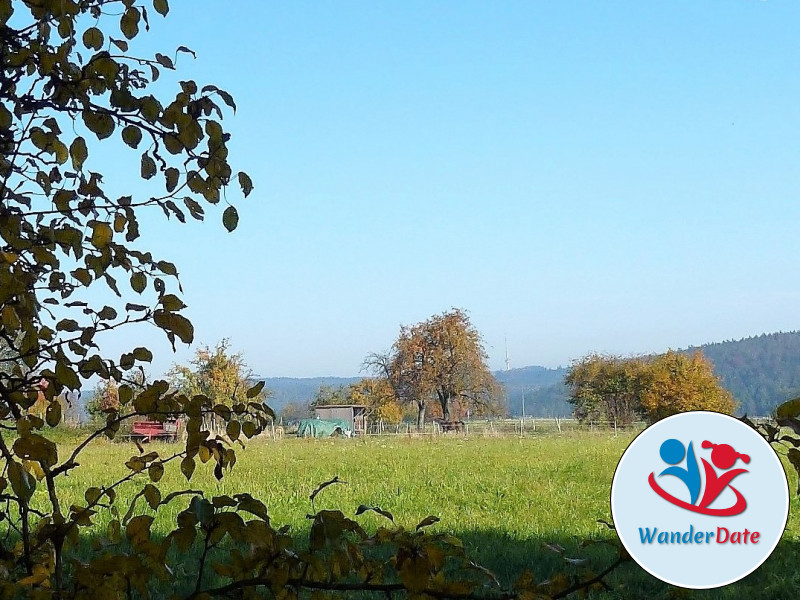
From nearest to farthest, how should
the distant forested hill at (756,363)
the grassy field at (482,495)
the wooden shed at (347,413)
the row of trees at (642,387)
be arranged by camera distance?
1. the grassy field at (482,495)
2. the row of trees at (642,387)
3. the wooden shed at (347,413)
4. the distant forested hill at (756,363)

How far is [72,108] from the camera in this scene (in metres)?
1.03

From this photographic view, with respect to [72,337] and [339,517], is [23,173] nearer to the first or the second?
[72,337]

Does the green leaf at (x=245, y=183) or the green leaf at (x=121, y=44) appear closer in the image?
the green leaf at (x=245, y=183)

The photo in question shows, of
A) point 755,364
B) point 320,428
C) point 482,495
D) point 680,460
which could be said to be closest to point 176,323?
point 680,460

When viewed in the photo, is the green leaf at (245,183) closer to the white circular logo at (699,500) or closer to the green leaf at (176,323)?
the green leaf at (176,323)

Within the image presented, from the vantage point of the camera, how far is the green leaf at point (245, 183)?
992 mm

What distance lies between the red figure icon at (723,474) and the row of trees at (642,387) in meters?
31.9

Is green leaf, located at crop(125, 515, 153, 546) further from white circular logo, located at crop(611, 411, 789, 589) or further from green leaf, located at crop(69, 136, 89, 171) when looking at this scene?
white circular logo, located at crop(611, 411, 789, 589)

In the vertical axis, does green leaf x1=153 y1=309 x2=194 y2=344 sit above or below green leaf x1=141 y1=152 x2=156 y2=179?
below

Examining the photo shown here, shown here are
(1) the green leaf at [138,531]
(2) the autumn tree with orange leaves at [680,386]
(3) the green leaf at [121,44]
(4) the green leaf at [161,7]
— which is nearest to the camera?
(1) the green leaf at [138,531]

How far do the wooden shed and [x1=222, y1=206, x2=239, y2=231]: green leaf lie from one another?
36.6m

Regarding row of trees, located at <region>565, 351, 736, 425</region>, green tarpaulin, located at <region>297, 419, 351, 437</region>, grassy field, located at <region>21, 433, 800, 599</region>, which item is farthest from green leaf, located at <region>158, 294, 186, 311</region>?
row of trees, located at <region>565, 351, 736, 425</region>

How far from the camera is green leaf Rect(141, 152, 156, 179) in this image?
1045 millimetres

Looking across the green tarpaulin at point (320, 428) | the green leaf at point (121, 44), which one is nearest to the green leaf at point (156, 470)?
the green leaf at point (121, 44)
